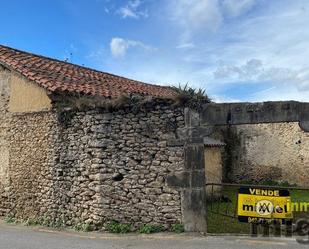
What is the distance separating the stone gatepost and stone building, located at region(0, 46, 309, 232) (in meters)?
0.02

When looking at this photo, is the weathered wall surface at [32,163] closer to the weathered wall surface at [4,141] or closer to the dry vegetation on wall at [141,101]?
the weathered wall surface at [4,141]

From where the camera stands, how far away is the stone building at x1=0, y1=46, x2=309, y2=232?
391 inches

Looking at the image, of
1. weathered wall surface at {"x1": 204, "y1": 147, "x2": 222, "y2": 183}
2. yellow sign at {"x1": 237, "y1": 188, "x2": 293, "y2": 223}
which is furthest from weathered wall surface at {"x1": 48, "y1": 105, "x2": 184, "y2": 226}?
weathered wall surface at {"x1": 204, "y1": 147, "x2": 222, "y2": 183}

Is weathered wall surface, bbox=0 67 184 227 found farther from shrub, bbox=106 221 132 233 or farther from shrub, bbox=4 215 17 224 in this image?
shrub, bbox=4 215 17 224

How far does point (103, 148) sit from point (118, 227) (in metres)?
1.93

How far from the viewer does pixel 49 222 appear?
1148 centimetres

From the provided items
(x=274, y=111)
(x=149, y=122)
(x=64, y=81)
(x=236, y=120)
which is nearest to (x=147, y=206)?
(x=149, y=122)

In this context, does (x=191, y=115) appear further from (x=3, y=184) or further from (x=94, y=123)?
(x=3, y=184)

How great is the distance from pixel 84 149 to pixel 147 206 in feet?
7.21

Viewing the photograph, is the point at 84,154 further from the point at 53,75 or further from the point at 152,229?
the point at 53,75

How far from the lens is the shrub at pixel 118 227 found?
33.2ft

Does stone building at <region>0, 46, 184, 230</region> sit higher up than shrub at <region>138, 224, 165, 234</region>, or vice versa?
stone building at <region>0, 46, 184, 230</region>

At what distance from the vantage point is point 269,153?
22531mm

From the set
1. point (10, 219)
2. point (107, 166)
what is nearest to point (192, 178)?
point (107, 166)
